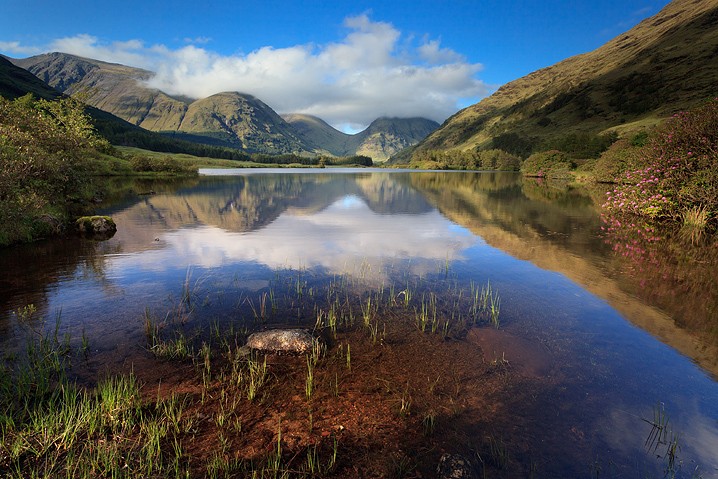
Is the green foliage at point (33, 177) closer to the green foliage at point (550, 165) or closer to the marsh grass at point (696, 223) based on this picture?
the marsh grass at point (696, 223)

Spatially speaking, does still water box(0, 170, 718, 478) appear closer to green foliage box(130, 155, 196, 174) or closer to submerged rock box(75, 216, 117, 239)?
submerged rock box(75, 216, 117, 239)

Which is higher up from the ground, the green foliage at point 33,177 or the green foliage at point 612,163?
the green foliage at point 612,163

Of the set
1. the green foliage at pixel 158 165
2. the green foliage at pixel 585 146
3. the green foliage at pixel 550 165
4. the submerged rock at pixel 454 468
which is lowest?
the submerged rock at pixel 454 468

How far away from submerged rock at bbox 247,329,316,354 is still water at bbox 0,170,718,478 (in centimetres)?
375

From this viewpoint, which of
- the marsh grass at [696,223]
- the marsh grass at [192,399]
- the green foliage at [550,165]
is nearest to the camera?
the marsh grass at [192,399]

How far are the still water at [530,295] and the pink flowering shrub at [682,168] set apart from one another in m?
3.98

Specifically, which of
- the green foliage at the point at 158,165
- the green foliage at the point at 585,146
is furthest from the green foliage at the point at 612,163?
the green foliage at the point at 158,165

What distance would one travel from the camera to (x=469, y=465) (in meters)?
6.99

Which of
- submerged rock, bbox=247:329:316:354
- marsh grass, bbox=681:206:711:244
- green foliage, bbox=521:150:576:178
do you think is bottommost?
submerged rock, bbox=247:329:316:354

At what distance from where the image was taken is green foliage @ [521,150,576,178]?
12506 cm

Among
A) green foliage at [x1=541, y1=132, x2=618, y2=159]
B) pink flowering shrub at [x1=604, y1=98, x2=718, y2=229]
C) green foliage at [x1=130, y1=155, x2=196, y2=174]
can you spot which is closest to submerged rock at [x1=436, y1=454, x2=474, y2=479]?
pink flowering shrub at [x1=604, y1=98, x2=718, y2=229]

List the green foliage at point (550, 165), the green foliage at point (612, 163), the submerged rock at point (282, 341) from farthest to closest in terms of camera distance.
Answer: the green foliage at point (550, 165) → the green foliage at point (612, 163) → the submerged rock at point (282, 341)

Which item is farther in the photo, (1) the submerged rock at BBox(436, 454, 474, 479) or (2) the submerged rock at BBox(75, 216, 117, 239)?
(2) the submerged rock at BBox(75, 216, 117, 239)

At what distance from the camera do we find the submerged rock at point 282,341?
36.7 feet
